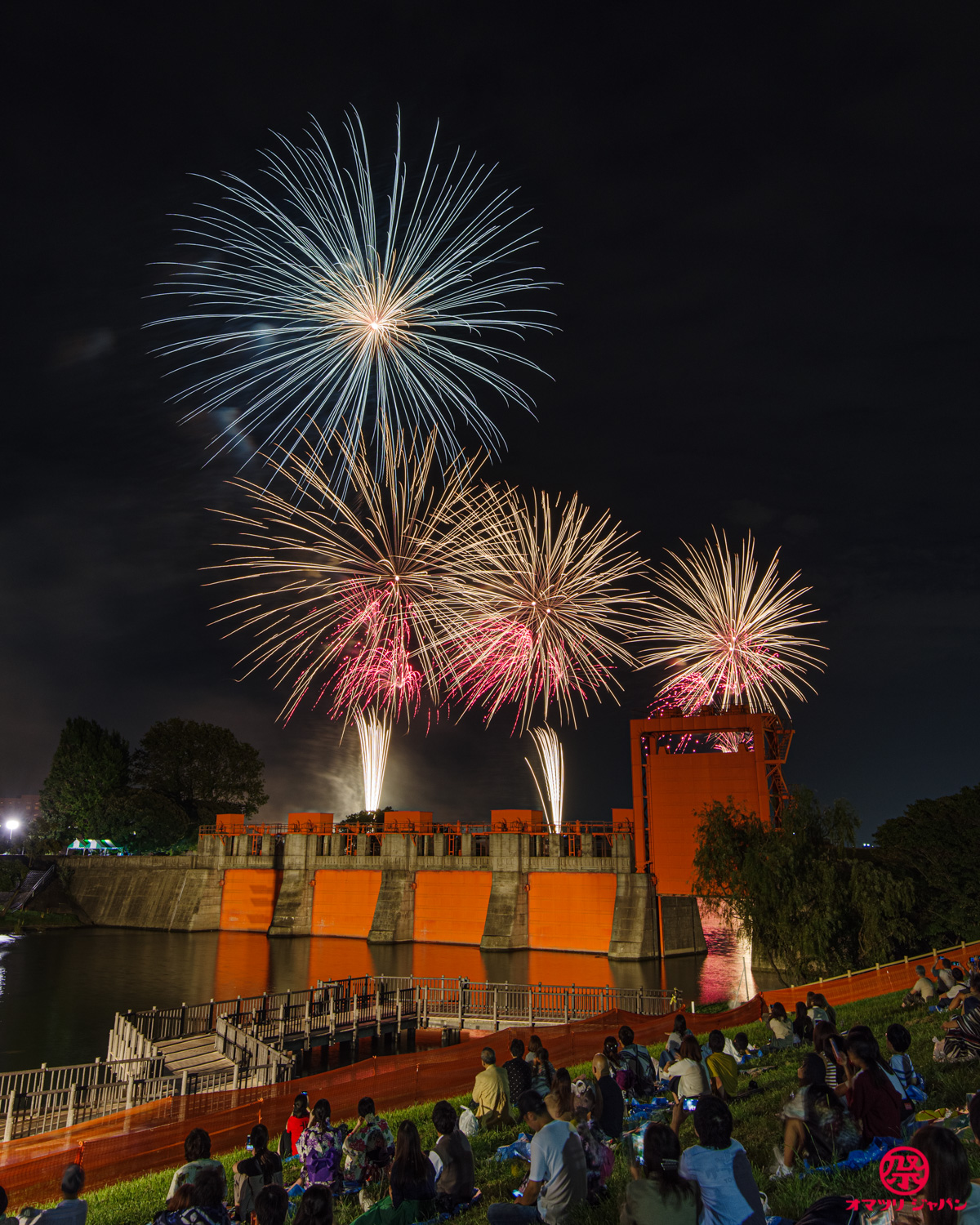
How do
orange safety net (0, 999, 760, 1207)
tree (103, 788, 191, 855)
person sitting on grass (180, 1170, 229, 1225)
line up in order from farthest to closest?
tree (103, 788, 191, 855) < orange safety net (0, 999, 760, 1207) < person sitting on grass (180, 1170, 229, 1225)

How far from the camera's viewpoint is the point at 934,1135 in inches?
189

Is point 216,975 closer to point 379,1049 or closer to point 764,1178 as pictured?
point 379,1049

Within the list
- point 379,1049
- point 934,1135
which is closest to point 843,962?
point 379,1049

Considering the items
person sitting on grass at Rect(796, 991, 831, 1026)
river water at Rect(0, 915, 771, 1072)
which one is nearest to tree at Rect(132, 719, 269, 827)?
river water at Rect(0, 915, 771, 1072)

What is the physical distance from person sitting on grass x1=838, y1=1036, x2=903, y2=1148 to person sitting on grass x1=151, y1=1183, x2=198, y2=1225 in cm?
629

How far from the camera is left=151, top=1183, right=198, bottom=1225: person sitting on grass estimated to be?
716 cm

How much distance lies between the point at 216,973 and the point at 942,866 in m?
40.2

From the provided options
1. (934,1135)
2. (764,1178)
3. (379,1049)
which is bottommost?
(379,1049)

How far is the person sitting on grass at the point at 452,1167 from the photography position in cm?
845

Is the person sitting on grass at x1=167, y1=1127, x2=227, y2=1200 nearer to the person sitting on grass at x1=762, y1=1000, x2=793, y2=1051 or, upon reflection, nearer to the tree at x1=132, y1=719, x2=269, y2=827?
the person sitting on grass at x1=762, y1=1000, x2=793, y2=1051

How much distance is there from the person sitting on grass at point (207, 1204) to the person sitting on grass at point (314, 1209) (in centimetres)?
114

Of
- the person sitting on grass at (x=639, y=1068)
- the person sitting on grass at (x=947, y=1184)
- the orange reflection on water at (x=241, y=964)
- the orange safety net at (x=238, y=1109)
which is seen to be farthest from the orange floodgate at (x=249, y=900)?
the person sitting on grass at (x=947, y=1184)

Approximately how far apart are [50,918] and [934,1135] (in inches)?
3199

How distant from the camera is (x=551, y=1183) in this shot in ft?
24.3
